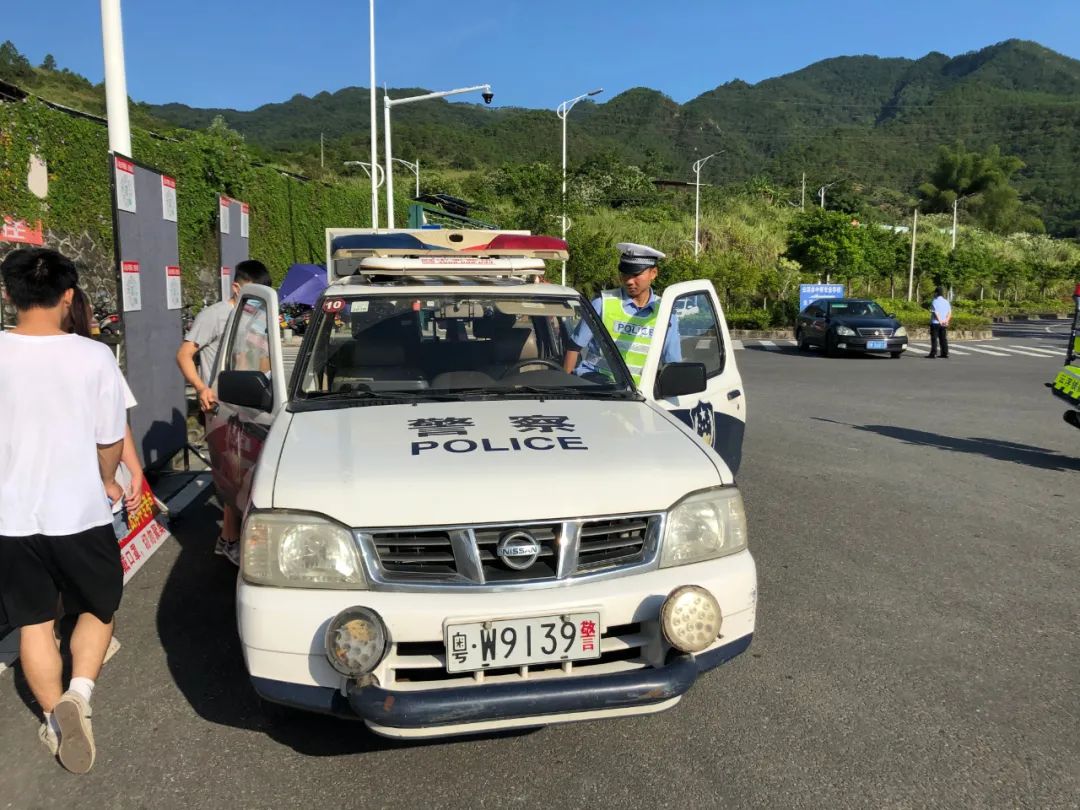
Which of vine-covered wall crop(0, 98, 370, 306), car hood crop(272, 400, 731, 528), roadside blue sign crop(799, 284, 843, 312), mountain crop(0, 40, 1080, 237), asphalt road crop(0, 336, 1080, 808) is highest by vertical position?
mountain crop(0, 40, 1080, 237)

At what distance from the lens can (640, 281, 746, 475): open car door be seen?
4.93 metres

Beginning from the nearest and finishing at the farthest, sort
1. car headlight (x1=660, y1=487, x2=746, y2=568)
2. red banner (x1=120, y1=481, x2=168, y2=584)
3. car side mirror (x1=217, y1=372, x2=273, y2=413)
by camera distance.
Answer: car headlight (x1=660, y1=487, x2=746, y2=568) < car side mirror (x1=217, y1=372, x2=273, y2=413) < red banner (x1=120, y1=481, x2=168, y2=584)

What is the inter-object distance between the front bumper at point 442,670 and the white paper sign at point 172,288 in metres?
5.44

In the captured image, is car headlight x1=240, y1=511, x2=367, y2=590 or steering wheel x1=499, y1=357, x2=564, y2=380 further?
steering wheel x1=499, y1=357, x2=564, y2=380

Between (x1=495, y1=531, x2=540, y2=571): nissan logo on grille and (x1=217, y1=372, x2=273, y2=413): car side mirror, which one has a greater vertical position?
(x1=217, y1=372, x2=273, y2=413): car side mirror

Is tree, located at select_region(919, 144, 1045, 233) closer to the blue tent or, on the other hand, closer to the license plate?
the blue tent

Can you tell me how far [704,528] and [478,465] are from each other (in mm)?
819

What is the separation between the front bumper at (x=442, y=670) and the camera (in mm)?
2766

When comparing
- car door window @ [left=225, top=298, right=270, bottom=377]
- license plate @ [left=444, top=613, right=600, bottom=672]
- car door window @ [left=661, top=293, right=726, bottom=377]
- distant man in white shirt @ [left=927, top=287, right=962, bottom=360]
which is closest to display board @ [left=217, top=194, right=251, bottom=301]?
car door window @ [left=225, top=298, right=270, bottom=377]

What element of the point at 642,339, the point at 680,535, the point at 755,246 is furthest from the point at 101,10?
the point at 755,246

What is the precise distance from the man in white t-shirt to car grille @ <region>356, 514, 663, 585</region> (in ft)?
3.75

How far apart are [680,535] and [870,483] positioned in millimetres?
5167

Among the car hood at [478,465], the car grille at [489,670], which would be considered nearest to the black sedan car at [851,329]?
the car hood at [478,465]

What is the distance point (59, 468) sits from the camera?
10.5 feet
